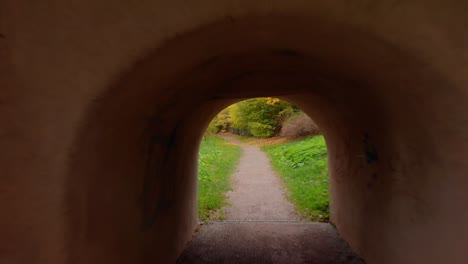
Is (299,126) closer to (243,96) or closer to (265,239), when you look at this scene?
(265,239)

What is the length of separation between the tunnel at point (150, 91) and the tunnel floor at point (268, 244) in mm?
2318

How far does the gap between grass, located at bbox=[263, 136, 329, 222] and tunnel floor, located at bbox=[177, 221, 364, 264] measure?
1.38m

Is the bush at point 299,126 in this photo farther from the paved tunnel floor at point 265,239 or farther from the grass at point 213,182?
the paved tunnel floor at point 265,239

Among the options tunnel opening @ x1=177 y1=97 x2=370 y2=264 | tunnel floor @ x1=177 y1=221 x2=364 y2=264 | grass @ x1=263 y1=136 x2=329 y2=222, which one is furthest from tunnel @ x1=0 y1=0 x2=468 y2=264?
grass @ x1=263 y1=136 x2=329 y2=222

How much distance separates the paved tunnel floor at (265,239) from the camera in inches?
225

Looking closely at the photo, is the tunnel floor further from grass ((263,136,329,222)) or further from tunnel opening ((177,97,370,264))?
grass ((263,136,329,222))

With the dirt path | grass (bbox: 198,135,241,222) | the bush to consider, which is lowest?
the dirt path

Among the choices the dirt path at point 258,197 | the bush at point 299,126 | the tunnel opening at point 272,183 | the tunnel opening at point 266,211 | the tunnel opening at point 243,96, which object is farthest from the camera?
the bush at point 299,126

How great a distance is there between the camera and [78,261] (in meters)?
2.33

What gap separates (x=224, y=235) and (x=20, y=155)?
5496 mm

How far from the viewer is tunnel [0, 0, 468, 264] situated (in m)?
2.07

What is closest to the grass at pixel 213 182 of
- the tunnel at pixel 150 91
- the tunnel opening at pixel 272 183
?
the tunnel opening at pixel 272 183

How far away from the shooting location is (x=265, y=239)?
6684mm

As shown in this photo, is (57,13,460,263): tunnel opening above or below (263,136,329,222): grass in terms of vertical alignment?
above
